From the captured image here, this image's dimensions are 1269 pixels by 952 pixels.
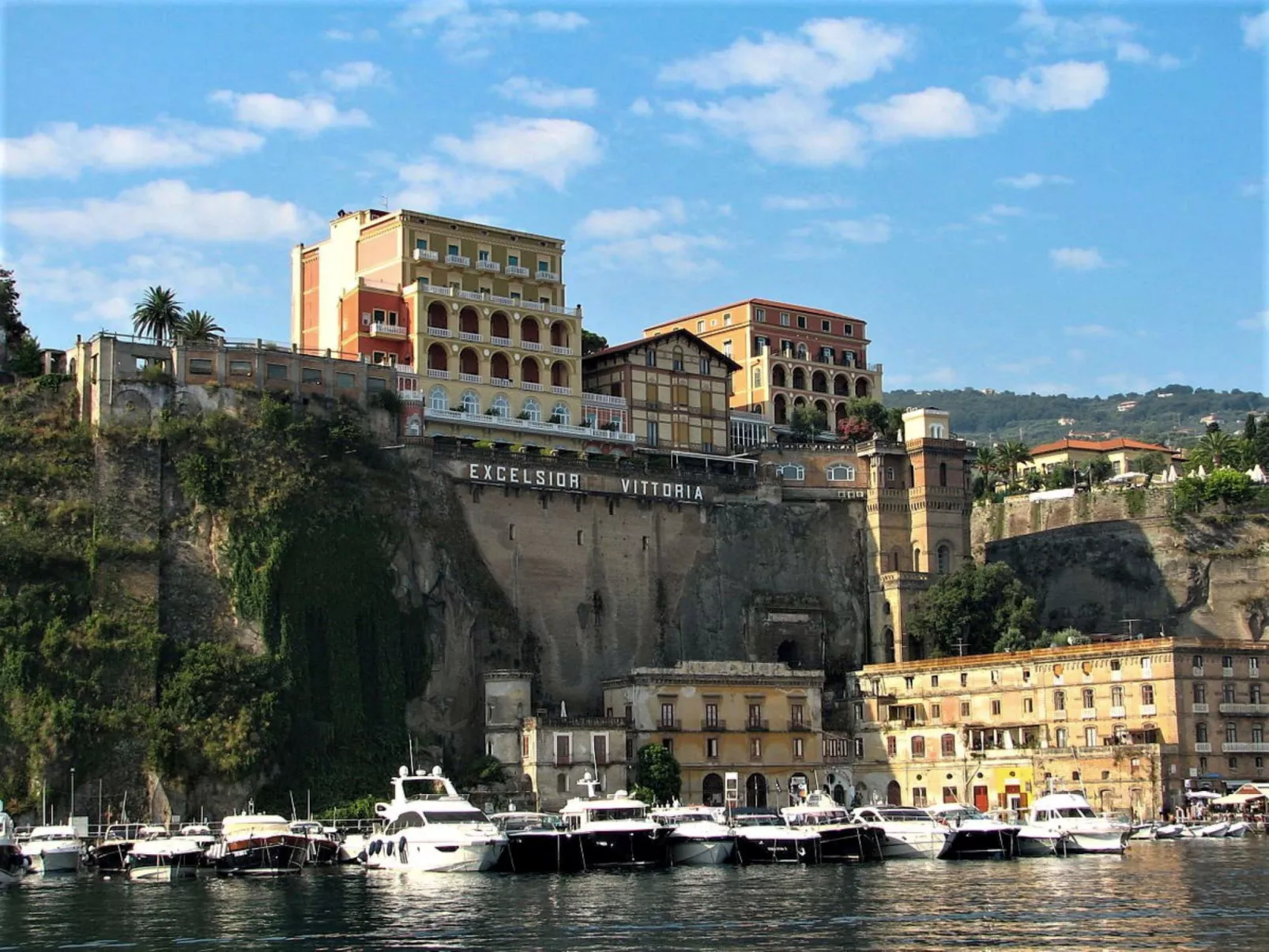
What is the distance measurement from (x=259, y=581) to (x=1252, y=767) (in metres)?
48.9

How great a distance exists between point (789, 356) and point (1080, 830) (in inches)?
2459

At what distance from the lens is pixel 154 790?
86875 millimetres

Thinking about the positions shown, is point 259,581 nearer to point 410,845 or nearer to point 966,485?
point 410,845

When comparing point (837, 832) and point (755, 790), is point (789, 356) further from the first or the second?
point (837, 832)

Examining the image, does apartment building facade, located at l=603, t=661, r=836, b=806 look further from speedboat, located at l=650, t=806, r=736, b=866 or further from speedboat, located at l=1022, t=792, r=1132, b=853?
speedboat, located at l=1022, t=792, r=1132, b=853

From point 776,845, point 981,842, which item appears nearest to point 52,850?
point 776,845

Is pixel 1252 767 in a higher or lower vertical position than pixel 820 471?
lower

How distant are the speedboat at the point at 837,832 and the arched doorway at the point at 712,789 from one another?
57.9 feet

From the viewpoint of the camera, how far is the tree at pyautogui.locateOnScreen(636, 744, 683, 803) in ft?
317

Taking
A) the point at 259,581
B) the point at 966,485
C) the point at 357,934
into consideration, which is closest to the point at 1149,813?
the point at 966,485

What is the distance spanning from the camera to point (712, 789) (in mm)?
100125

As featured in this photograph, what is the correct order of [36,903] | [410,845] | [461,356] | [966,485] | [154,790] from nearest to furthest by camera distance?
[36,903] < [410,845] < [154,790] < [461,356] < [966,485]

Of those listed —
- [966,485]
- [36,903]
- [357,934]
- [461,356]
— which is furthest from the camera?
[966,485]

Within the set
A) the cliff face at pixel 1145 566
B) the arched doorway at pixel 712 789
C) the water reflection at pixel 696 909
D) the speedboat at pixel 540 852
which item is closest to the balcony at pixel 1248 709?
the cliff face at pixel 1145 566
